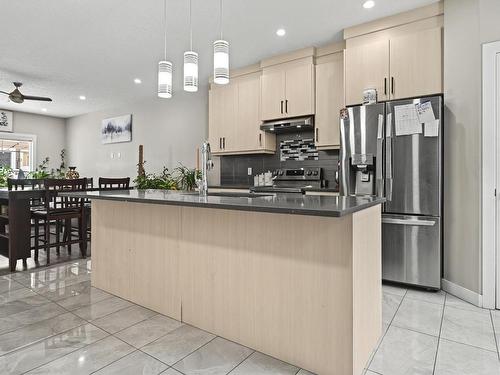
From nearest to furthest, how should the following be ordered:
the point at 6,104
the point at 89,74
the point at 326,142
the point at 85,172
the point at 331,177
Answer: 1. the point at 326,142
2. the point at 331,177
3. the point at 89,74
4. the point at 6,104
5. the point at 85,172

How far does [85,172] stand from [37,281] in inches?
209

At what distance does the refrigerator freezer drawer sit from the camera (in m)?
2.81

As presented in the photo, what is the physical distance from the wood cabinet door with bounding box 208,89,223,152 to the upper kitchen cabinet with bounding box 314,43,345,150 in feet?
5.29

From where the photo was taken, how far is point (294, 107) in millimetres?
4051

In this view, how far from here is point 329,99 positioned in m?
3.81

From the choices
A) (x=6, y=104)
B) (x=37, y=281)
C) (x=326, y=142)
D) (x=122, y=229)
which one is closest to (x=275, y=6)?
(x=326, y=142)

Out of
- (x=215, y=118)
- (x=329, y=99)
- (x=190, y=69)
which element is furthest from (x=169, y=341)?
(x=215, y=118)

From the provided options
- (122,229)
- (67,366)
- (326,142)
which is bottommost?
(67,366)

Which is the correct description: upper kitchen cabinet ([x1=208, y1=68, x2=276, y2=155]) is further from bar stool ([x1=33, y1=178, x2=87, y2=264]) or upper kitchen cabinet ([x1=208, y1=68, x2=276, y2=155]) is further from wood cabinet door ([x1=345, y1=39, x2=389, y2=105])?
bar stool ([x1=33, y1=178, x2=87, y2=264])

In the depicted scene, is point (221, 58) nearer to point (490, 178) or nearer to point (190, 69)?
point (190, 69)

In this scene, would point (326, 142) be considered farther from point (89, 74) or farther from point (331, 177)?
point (89, 74)

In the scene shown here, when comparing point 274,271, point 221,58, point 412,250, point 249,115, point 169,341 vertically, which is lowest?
point 169,341

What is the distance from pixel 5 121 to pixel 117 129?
102 inches

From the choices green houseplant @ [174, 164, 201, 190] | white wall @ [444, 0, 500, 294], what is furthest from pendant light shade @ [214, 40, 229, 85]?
green houseplant @ [174, 164, 201, 190]
